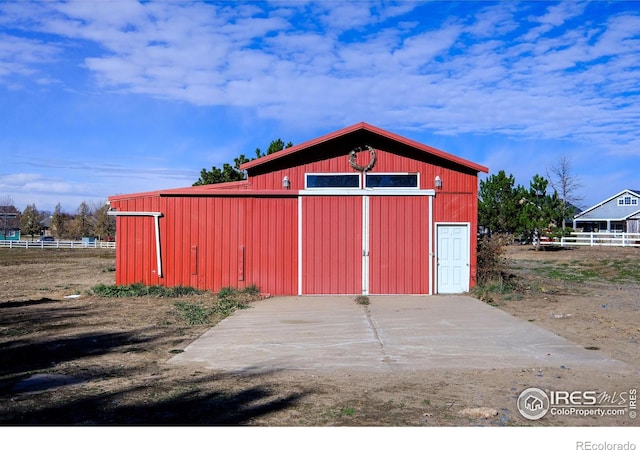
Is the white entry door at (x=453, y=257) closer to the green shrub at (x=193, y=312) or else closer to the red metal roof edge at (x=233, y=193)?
the red metal roof edge at (x=233, y=193)

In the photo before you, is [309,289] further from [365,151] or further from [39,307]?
[39,307]

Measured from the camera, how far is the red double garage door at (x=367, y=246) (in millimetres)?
16281

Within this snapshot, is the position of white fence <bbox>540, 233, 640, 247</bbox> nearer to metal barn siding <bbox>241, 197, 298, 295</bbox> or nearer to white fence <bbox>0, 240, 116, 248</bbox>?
metal barn siding <bbox>241, 197, 298, 295</bbox>

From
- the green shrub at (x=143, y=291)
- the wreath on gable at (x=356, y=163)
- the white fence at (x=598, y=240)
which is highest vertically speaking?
the wreath on gable at (x=356, y=163)

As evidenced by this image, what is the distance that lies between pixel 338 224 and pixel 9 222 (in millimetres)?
96118

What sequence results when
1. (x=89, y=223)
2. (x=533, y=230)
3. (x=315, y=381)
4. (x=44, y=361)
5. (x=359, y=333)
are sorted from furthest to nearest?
1. (x=89, y=223)
2. (x=533, y=230)
3. (x=359, y=333)
4. (x=44, y=361)
5. (x=315, y=381)

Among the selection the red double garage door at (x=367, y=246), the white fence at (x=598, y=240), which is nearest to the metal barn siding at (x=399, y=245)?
the red double garage door at (x=367, y=246)

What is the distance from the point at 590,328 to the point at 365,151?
776 cm

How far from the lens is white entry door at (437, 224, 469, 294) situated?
1647 centimetres

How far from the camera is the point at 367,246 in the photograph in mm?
16281

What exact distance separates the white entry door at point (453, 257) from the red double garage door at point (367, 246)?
1.53 feet

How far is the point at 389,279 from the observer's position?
16.3 metres

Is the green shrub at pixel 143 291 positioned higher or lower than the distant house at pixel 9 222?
lower

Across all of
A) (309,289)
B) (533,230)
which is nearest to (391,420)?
(309,289)
